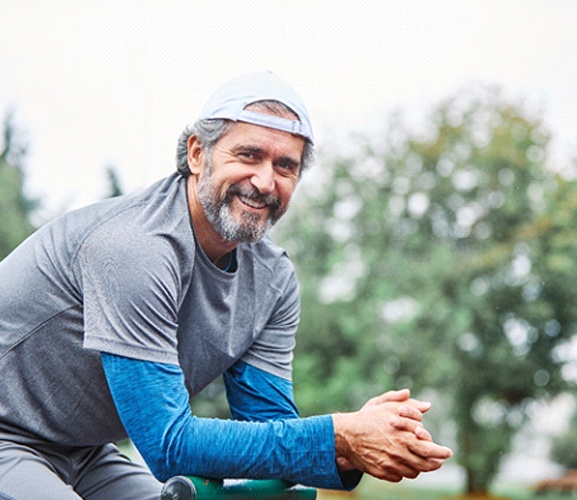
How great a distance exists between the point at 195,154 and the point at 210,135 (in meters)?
0.10

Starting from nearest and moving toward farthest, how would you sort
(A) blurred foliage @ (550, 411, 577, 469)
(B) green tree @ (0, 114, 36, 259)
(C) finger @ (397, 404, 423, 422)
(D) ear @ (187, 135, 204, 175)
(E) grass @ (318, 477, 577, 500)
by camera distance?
(C) finger @ (397, 404, 423, 422), (D) ear @ (187, 135, 204, 175), (B) green tree @ (0, 114, 36, 259), (E) grass @ (318, 477, 577, 500), (A) blurred foliage @ (550, 411, 577, 469)

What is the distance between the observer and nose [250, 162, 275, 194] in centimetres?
226

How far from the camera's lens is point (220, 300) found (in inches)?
92.9

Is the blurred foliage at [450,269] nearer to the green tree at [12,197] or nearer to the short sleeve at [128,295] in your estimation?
the green tree at [12,197]

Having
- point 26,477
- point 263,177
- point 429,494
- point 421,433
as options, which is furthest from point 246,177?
point 429,494

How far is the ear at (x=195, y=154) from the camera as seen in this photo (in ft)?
7.87

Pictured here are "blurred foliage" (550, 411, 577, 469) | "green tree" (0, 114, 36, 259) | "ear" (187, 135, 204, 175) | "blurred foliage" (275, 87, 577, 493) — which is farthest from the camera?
"blurred foliage" (550, 411, 577, 469)

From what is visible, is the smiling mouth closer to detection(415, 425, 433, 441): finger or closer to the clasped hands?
the clasped hands

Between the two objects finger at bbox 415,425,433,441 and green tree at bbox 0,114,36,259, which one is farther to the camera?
green tree at bbox 0,114,36,259

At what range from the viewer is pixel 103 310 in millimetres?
2039

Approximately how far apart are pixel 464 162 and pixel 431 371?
5904 mm

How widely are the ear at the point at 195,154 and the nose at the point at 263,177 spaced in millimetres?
196

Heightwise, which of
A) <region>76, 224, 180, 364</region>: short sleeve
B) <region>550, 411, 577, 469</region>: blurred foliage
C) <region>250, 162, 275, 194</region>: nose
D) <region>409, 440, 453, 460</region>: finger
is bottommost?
<region>550, 411, 577, 469</region>: blurred foliage

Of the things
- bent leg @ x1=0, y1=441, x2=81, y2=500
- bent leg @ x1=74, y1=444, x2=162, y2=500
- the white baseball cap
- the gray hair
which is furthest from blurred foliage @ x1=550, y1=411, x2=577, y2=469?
bent leg @ x1=0, y1=441, x2=81, y2=500
